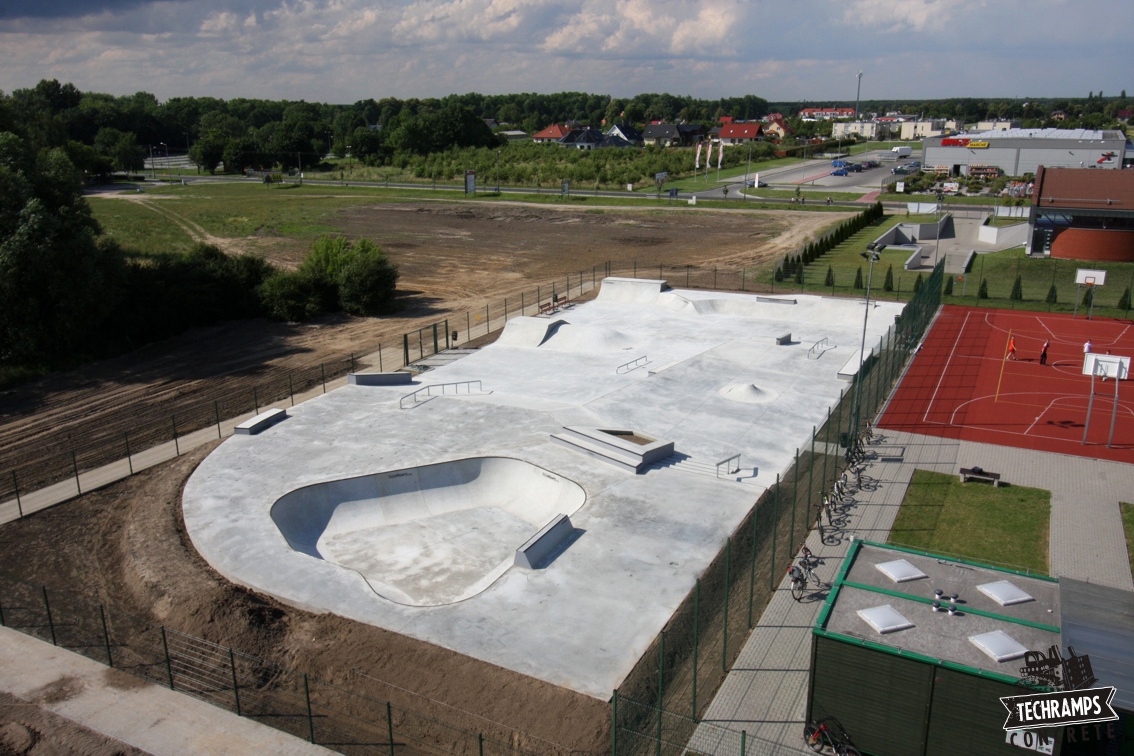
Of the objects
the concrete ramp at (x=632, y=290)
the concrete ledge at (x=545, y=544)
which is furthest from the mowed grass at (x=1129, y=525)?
the concrete ramp at (x=632, y=290)

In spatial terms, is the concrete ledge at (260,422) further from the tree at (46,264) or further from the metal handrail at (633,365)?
the tree at (46,264)

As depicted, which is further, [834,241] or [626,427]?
[834,241]

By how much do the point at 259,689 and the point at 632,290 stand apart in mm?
37492

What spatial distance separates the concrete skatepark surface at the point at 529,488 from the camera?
19.2 meters

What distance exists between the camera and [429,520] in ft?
83.3

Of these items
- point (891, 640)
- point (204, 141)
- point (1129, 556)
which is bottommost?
point (1129, 556)

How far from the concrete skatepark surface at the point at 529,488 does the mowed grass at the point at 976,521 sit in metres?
4.39

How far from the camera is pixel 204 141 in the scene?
145250 mm

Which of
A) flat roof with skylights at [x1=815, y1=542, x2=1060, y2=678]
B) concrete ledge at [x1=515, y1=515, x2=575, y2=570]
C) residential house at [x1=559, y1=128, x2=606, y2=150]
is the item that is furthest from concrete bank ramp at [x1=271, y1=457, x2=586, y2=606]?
residential house at [x1=559, y1=128, x2=606, y2=150]

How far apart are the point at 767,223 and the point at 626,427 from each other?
183ft

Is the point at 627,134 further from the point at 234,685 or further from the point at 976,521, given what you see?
the point at 234,685

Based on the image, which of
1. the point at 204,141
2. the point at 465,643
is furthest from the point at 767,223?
the point at 204,141

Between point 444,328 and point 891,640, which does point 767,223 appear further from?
point 891,640

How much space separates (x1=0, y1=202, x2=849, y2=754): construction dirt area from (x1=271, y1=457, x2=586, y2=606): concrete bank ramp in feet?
9.92
